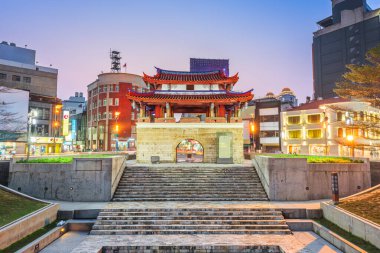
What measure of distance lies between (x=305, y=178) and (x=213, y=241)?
31.4 ft

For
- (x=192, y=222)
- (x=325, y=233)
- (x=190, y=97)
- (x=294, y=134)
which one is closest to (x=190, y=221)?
(x=192, y=222)

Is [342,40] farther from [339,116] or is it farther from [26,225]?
[26,225]

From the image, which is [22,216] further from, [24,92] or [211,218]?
[24,92]

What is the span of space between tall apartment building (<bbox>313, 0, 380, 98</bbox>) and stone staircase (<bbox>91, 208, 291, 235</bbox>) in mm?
78999

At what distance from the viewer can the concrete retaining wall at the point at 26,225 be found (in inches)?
439

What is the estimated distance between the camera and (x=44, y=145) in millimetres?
50562

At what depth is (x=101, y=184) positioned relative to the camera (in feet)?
61.7

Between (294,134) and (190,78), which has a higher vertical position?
(190,78)

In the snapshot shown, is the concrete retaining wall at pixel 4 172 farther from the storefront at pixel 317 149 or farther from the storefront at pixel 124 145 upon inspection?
the storefront at pixel 317 149

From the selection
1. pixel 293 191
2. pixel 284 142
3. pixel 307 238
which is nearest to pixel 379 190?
pixel 293 191

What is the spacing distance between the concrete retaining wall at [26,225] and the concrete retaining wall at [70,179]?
131 inches

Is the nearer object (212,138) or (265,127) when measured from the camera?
(212,138)

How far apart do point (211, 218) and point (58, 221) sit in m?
8.23

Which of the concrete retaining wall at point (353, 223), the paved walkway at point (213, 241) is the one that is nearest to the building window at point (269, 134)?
the concrete retaining wall at point (353, 223)
